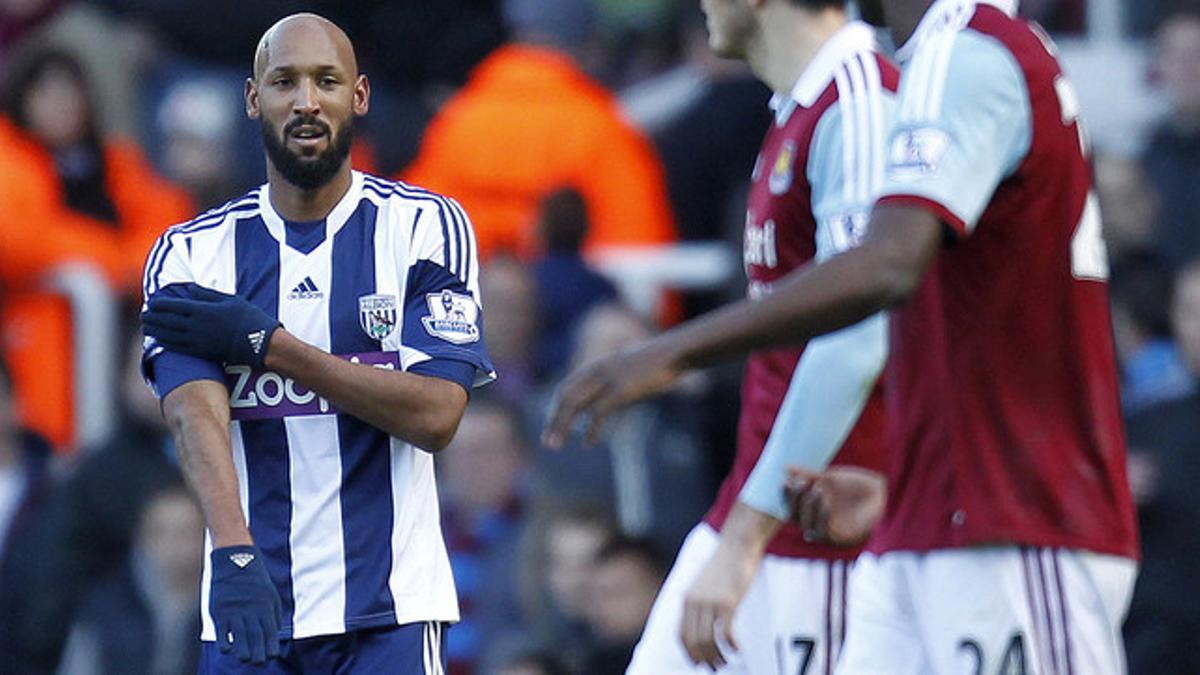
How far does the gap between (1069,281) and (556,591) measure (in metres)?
4.25

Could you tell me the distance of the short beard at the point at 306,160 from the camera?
534 cm

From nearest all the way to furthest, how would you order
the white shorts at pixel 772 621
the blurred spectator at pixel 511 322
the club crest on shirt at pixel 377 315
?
1. the club crest on shirt at pixel 377 315
2. the white shorts at pixel 772 621
3. the blurred spectator at pixel 511 322

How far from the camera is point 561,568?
8.77 meters

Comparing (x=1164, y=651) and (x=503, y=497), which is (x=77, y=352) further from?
(x=1164, y=651)

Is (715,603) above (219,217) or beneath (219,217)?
beneath

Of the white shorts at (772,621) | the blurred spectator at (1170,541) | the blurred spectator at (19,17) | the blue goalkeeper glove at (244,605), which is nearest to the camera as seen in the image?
the blue goalkeeper glove at (244,605)

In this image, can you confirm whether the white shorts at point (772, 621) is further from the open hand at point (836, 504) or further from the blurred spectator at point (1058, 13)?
the blurred spectator at point (1058, 13)

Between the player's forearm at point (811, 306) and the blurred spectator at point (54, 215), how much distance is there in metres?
5.83

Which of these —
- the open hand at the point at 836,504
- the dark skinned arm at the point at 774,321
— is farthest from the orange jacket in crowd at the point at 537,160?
the dark skinned arm at the point at 774,321

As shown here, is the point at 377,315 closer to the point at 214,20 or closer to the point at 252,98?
the point at 252,98

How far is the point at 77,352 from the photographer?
9.84m

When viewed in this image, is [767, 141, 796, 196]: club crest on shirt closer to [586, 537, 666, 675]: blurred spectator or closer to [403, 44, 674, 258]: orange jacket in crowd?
[586, 537, 666, 675]: blurred spectator

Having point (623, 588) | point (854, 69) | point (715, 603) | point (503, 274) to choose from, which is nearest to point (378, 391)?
point (715, 603)

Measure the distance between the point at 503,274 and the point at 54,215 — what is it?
181 centimetres
